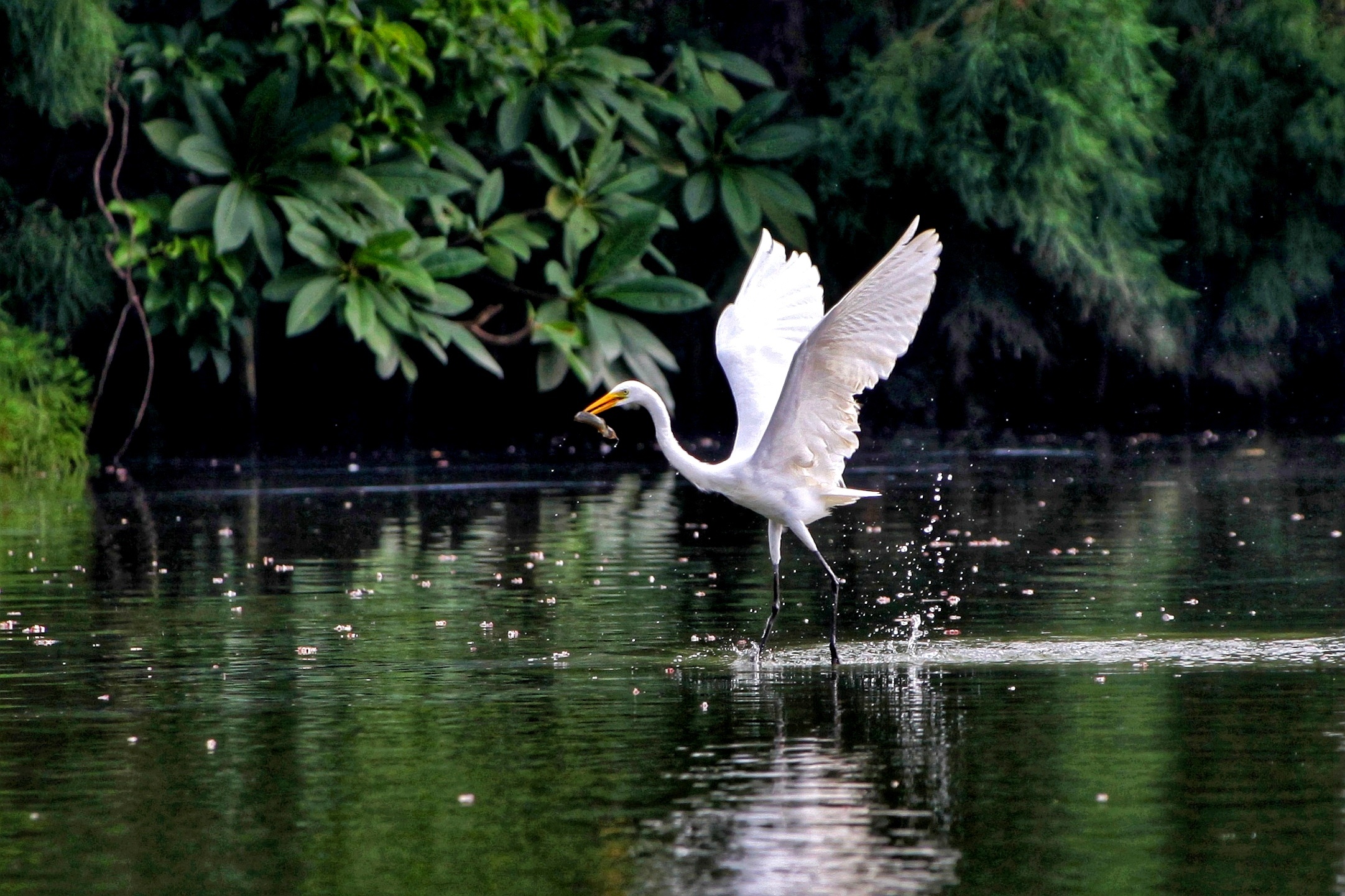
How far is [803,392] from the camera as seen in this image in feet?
30.9

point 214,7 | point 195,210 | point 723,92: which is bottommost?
point 195,210

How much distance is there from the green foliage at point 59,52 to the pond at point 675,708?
7.02m

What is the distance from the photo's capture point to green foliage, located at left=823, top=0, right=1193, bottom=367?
23.0 meters

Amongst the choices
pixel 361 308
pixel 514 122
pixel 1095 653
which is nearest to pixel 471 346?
pixel 361 308

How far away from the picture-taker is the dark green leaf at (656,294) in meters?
21.7

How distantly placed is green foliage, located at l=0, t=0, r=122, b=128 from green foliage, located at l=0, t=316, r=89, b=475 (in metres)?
2.19

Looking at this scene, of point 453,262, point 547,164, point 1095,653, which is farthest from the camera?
point 547,164

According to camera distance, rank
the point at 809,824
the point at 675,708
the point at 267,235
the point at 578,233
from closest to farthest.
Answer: the point at 809,824 → the point at 675,708 → the point at 267,235 → the point at 578,233

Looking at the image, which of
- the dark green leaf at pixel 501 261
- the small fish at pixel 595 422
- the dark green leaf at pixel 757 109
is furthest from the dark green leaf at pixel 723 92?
the small fish at pixel 595 422

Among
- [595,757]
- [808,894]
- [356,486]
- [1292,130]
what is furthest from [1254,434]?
[808,894]

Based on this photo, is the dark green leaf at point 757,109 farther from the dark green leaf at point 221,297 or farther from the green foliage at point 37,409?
the green foliage at point 37,409

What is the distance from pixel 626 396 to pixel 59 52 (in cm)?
1266

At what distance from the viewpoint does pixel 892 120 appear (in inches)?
923

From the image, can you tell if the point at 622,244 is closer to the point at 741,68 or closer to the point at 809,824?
the point at 741,68
